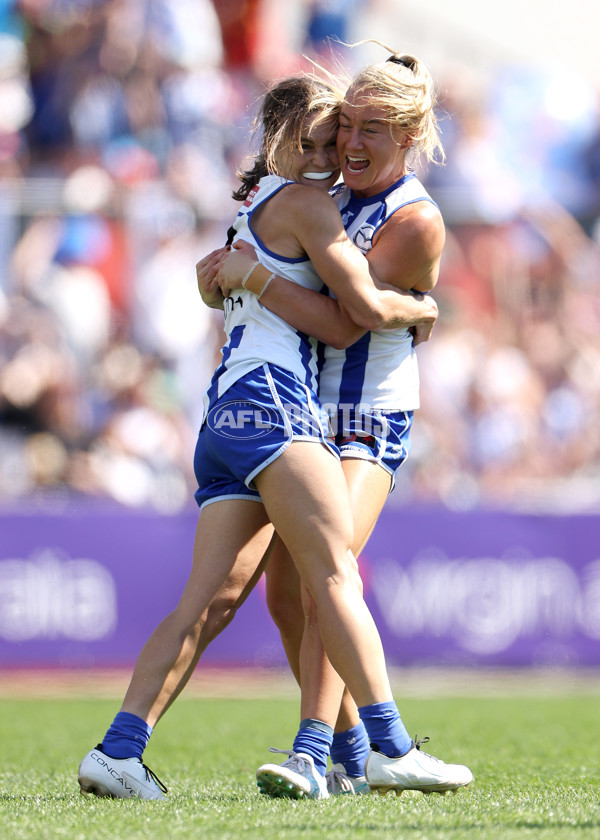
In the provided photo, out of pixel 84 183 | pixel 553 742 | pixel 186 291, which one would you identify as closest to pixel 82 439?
pixel 186 291

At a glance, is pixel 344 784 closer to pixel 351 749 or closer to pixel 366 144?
pixel 351 749

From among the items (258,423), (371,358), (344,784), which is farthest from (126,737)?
(371,358)

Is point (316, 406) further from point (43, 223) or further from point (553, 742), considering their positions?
point (43, 223)

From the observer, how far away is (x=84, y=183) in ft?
36.2

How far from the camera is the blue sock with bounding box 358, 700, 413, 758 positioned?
10.7ft

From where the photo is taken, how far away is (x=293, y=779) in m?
3.24

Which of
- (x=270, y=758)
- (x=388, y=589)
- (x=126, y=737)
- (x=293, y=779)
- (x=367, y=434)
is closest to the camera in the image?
(x=293, y=779)

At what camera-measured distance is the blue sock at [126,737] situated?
3332mm

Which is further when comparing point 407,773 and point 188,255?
point 188,255

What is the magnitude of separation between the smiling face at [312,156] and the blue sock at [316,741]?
157 cm

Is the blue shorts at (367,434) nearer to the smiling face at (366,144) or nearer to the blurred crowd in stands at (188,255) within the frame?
the smiling face at (366,144)

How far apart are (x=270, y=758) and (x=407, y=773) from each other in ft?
5.58

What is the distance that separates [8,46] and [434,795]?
9.76m

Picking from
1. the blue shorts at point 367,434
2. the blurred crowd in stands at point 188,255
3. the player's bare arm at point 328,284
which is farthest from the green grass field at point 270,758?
the blurred crowd in stands at point 188,255
